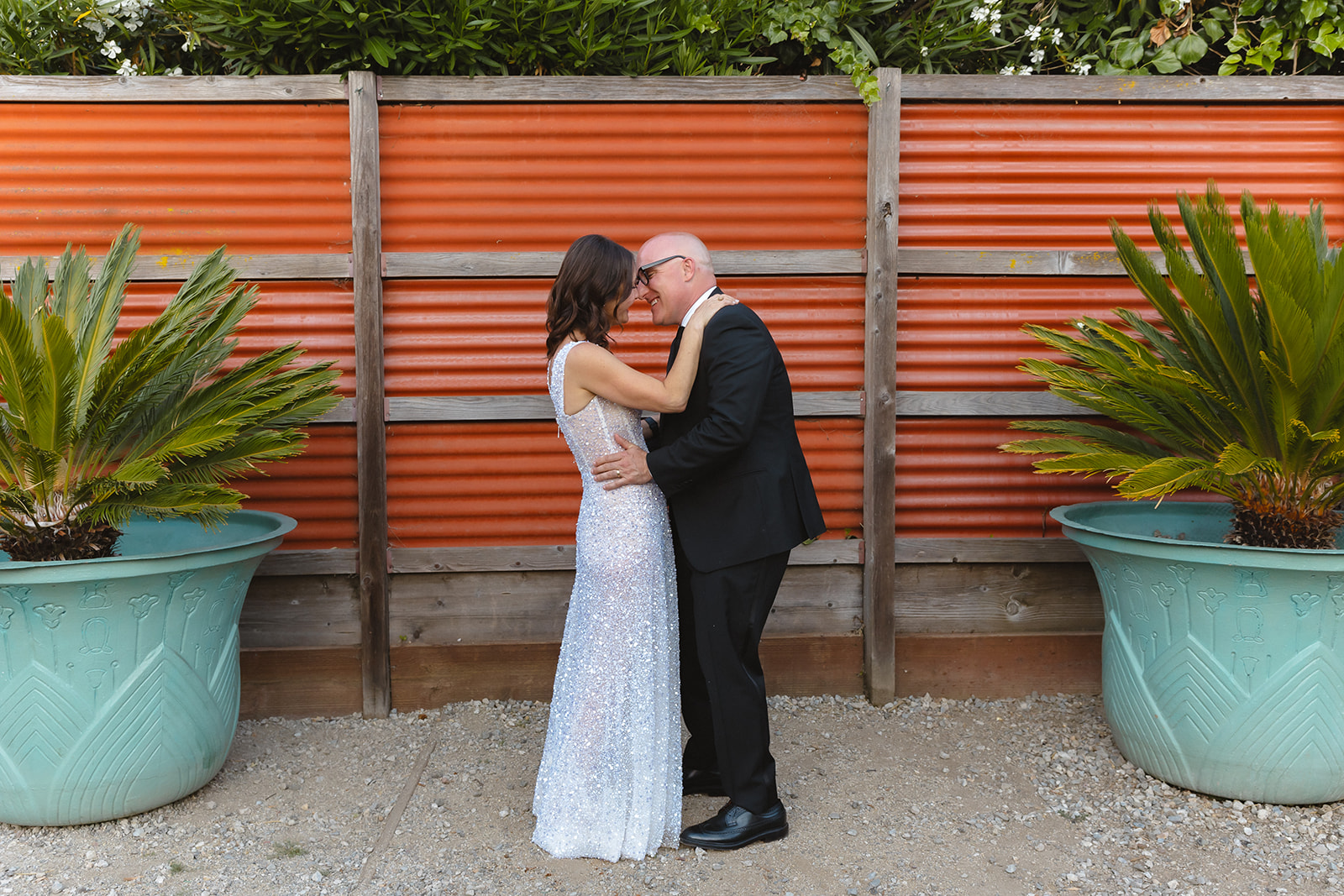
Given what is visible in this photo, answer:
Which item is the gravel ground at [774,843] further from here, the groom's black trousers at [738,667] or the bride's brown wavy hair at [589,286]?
the bride's brown wavy hair at [589,286]

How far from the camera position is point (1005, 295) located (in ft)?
12.4

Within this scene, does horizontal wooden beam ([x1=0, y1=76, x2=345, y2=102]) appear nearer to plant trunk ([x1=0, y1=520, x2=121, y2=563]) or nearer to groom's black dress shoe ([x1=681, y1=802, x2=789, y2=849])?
plant trunk ([x1=0, y1=520, x2=121, y2=563])

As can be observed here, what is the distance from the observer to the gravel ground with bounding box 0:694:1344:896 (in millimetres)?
2553

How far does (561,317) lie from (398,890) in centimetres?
175

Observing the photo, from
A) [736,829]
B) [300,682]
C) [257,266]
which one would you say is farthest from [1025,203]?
[300,682]

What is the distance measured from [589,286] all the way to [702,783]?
178cm

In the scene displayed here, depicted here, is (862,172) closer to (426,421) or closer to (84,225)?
(426,421)

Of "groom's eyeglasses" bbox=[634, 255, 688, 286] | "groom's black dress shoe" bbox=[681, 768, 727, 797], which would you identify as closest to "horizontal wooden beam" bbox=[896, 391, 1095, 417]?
"groom's eyeglasses" bbox=[634, 255, 688, 286]

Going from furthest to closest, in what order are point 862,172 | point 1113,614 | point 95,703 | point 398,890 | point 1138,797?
point 862,172 → point 1113,614 → point 1138,797 → point 95,703 → point 398,890

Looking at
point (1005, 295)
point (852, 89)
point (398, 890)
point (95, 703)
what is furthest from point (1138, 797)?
point (95, 703)

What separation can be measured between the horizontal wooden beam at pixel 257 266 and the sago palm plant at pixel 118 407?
408 millimetres

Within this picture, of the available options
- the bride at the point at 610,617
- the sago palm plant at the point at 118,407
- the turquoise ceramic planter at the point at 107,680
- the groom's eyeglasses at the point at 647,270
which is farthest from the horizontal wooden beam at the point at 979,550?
the turquoise ceramic planter at the point at 107,680

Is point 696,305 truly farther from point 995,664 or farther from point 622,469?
point 995,664

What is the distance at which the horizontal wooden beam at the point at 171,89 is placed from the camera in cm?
342
